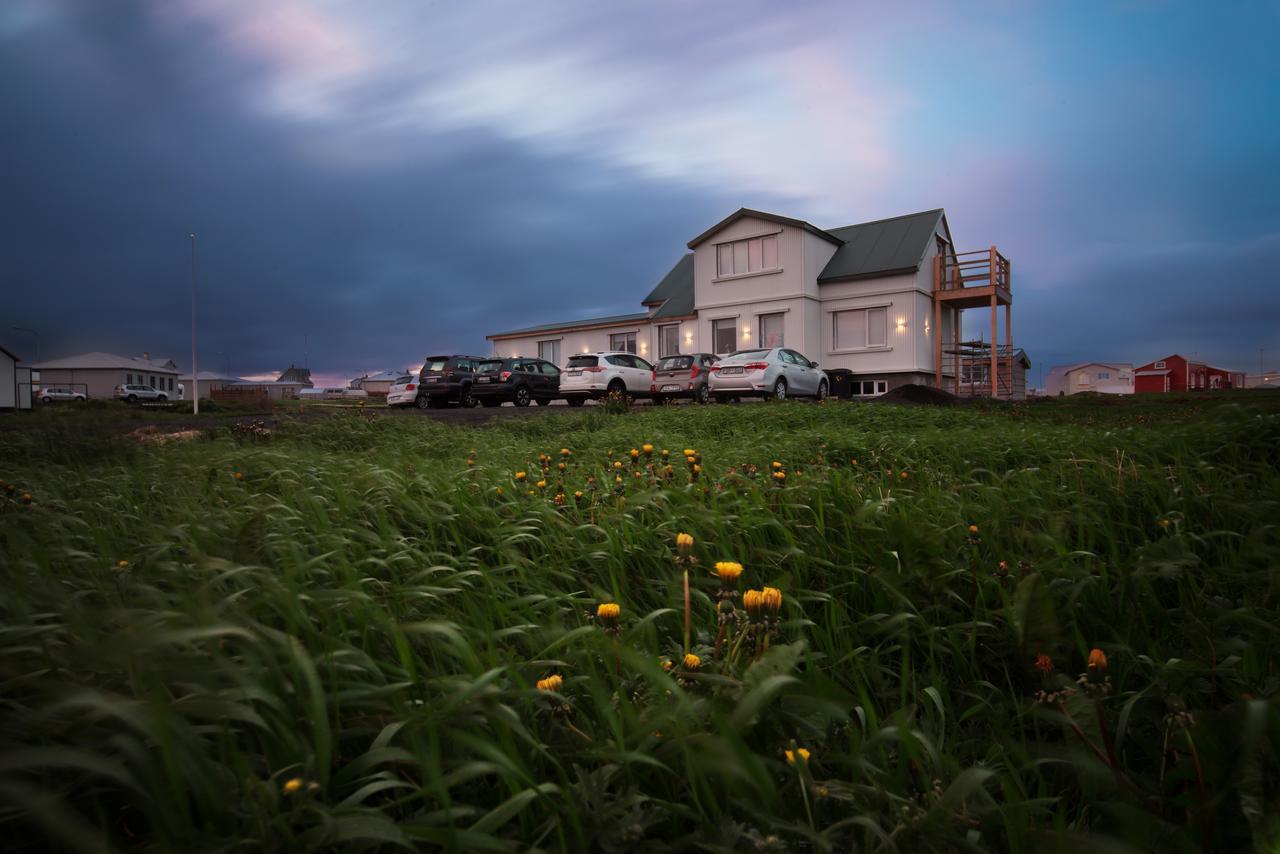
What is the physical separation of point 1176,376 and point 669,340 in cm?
3715

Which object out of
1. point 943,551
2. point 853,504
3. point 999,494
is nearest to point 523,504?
point 853,504

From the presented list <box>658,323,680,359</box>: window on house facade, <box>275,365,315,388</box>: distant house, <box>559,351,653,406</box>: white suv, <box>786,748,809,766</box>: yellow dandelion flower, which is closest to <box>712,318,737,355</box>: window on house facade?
<box>658,323,680,359</box>: window on house facade

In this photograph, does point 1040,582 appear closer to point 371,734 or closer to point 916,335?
point 371,734

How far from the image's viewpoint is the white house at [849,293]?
72.4 feet

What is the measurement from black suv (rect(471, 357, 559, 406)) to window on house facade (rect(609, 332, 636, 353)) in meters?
6.90

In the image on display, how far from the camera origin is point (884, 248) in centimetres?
2316

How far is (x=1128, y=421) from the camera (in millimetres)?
8047

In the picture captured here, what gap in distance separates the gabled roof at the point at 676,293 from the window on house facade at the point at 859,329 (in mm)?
5885

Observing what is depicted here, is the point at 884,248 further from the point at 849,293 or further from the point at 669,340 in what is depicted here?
the point at 669,340

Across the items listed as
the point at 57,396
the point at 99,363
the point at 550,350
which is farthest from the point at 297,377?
the point at 550,350

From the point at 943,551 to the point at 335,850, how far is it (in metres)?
1.99

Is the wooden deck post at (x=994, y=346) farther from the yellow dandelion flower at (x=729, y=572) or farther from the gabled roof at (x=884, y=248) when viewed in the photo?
the yellow dandelion flower at (x=729, y=572)

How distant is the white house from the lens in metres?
22.1

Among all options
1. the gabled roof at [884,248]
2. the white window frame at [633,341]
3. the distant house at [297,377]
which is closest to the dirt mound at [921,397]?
the gabled roof at [884,248]
